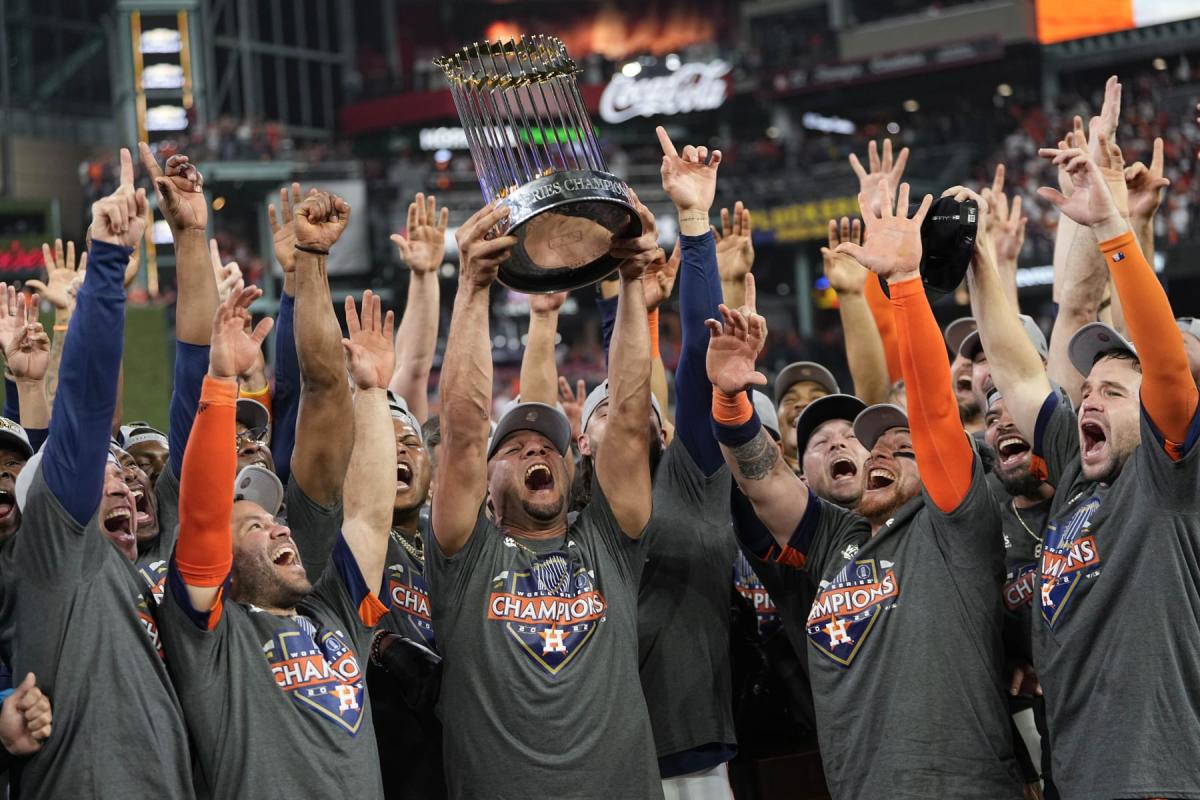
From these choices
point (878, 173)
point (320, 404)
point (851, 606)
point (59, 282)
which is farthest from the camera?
point (59, 282)

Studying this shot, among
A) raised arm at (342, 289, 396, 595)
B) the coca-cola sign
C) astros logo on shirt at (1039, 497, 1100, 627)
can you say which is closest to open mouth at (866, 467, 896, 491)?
astros logo on shirt at (1039, 497, 1100, 627)

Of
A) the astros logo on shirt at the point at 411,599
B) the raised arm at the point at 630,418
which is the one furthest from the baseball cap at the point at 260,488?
the raised arm at the point at 630,418

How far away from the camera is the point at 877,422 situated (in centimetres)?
464

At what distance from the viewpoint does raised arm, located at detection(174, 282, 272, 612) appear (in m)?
3.52

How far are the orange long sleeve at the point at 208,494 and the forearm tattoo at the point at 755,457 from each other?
1584 mm

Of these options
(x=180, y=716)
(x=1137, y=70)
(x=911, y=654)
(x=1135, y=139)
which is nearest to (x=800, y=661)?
(x=911, y=654)

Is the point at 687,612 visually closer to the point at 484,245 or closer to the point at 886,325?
the point at 484,245

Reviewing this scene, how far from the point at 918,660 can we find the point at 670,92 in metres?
28.5

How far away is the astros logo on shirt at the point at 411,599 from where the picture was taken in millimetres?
4535

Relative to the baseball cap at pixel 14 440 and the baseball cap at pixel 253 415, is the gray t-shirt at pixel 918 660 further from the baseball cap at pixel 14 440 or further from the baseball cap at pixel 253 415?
the baseball cap at pixel 14 440

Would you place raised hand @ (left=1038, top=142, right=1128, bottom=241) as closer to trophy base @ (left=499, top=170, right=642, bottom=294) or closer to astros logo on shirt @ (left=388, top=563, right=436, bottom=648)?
trophy base @ (left=499, top=170, right=642, bottom=294)

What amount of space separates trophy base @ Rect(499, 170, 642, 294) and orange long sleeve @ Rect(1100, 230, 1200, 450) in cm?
135

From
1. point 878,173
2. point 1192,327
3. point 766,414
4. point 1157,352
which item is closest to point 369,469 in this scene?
point 766,414

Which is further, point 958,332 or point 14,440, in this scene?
point 958,332
